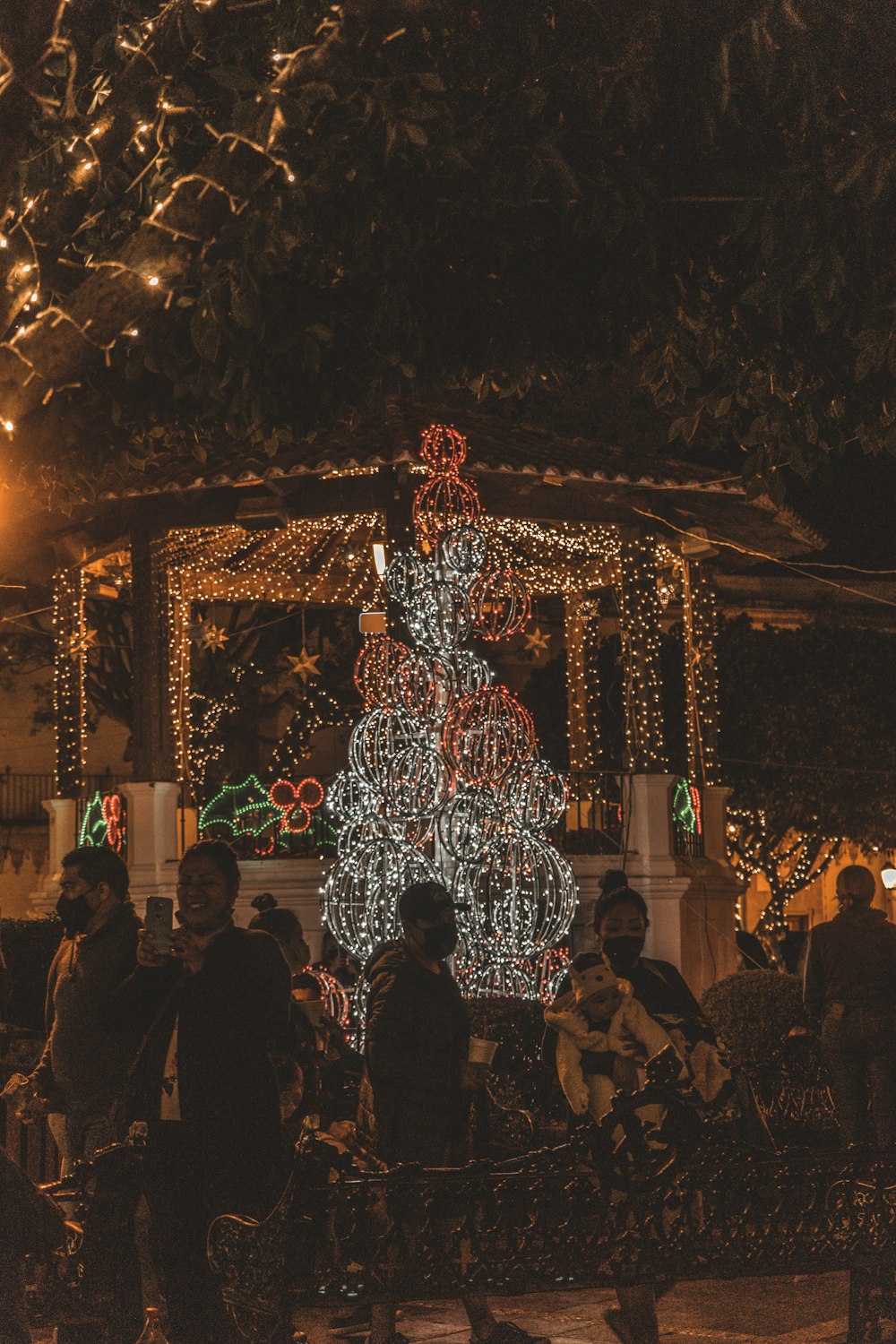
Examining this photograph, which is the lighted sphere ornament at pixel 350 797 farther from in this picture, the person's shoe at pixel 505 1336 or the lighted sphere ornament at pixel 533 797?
the person's shoe at pixel 505 1336

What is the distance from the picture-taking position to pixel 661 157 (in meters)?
7.39

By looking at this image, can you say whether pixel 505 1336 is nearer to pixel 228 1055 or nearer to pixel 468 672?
pixel 228 1055

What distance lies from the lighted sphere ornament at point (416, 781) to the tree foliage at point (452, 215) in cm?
549

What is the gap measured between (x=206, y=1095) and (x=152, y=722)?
40.3 ft

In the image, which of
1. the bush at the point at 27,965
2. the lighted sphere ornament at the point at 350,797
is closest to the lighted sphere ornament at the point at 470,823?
the lighted sphere ornament at the point at 350,797

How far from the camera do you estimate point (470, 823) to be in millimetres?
13250

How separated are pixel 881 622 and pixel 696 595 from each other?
44.2 feet

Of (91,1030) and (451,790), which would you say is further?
(451,790)

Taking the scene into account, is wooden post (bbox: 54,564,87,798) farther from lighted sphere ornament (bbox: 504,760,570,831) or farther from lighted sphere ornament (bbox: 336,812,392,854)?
lighted sphere ornament (bbox: 504,760,570,831)

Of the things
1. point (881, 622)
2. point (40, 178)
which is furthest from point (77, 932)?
point (881, 622)

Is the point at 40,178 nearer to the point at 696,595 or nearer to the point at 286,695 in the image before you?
the point at 696,595

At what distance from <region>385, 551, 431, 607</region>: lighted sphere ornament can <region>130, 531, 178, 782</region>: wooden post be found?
3855 mm

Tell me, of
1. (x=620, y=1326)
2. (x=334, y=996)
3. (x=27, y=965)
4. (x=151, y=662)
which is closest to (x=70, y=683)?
(x=151, y=662)

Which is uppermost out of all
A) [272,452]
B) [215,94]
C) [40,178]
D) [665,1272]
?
[215,94]
